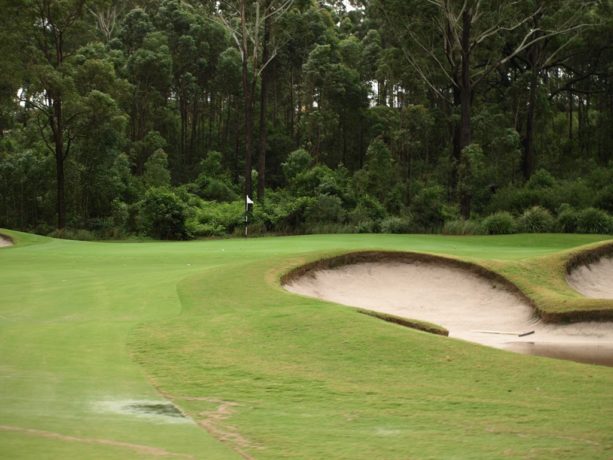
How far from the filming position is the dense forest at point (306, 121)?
34531mm

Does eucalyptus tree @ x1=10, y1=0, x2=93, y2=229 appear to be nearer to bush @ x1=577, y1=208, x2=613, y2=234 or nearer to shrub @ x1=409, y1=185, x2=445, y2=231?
shrub @ x1=409, y1=185, x2=445, y2=231

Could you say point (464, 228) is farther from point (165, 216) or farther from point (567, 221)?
point (165, 216)

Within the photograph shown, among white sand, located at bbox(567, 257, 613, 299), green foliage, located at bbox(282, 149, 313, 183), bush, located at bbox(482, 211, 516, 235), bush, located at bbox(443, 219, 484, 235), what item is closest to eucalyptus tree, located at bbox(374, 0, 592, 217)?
bush, located at bbox(443, 219, 484, 235)

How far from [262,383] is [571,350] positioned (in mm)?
6063

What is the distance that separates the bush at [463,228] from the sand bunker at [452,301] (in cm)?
1460

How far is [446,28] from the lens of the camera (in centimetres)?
3744

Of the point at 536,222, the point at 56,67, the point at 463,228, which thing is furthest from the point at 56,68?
the point at 536,222

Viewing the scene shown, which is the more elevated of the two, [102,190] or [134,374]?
[102,190]

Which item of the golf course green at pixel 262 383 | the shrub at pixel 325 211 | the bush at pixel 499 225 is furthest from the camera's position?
the shrub at pixel 325 211

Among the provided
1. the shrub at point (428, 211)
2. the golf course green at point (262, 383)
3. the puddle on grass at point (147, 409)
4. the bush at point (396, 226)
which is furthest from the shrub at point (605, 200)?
the puddle on grass at point (147, 409)

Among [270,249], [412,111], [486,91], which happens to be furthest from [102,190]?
[486,91]

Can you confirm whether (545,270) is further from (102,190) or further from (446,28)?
(102,190)

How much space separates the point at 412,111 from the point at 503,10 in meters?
8.37

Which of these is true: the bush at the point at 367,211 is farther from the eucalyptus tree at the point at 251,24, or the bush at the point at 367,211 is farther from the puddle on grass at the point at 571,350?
the puddle on grass at the point at 571,350
